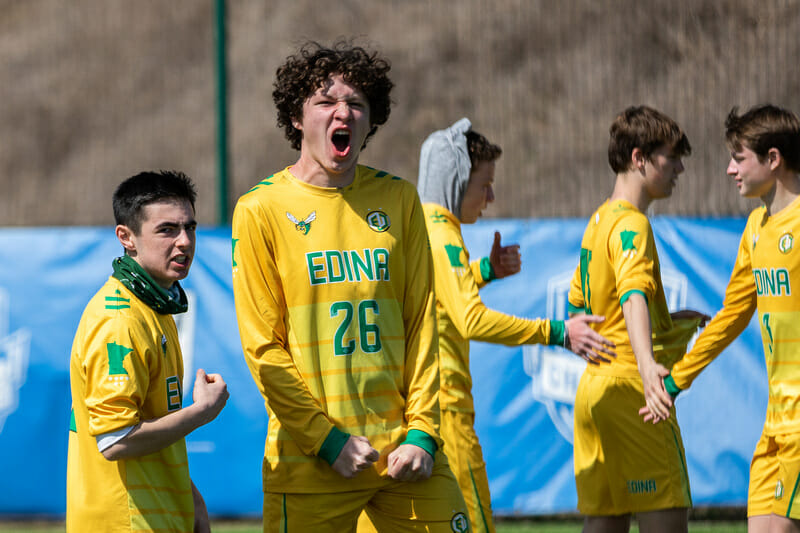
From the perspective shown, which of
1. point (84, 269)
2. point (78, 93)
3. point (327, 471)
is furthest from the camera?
point (78, 93)

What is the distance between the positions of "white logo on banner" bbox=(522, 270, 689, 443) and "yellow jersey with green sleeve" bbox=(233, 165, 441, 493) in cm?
393

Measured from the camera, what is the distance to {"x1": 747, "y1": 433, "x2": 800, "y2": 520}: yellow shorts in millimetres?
4055

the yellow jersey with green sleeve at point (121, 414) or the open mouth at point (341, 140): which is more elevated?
the open mouth at point (341, 140)

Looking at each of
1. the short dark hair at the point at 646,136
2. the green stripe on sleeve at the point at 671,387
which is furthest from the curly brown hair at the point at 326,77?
the green stripe on sleeve at the point at 671,387

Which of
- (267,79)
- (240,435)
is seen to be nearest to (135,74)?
(267,79)

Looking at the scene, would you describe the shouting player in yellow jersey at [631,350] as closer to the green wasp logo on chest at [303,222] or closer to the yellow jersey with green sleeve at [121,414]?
the green wasp logo on chest at [303,222]

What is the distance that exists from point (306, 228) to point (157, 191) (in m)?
0.57

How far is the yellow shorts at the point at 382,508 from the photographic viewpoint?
131 inches

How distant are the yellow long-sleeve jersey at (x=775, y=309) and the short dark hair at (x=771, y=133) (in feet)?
0.76

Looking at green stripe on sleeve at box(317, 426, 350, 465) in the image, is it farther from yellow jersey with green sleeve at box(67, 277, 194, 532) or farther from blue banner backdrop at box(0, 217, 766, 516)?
blue banner backdrop at box(0, 217, 766, 516)

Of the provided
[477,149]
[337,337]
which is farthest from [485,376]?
[337,337]

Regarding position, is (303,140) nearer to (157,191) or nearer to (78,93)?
(157,191)

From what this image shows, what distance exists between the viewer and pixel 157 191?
3.50 metres

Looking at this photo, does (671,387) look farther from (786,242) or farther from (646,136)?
(646,136)
